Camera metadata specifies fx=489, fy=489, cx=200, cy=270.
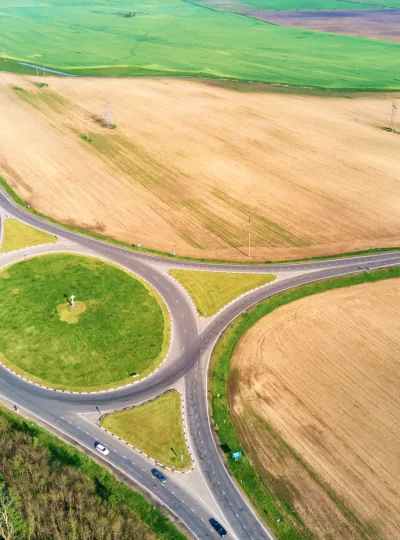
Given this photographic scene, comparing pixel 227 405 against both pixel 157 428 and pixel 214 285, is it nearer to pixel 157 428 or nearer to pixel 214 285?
pixel 157 428

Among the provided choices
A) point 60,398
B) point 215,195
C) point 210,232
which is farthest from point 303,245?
point 60,398

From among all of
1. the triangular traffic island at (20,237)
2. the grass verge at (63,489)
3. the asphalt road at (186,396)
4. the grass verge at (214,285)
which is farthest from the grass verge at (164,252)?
the grass verge at (63,489)

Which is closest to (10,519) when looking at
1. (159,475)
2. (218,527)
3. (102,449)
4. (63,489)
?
(63,489)

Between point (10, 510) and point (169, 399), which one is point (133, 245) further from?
point (10, 510)

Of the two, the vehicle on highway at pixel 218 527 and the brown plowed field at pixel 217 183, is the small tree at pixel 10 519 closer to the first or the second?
the vehicle on highway at pixel 218 527

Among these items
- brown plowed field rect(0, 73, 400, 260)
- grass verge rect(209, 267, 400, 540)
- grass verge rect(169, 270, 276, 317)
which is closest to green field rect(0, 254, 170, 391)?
grass verge rect(169, 270, 276, 317)

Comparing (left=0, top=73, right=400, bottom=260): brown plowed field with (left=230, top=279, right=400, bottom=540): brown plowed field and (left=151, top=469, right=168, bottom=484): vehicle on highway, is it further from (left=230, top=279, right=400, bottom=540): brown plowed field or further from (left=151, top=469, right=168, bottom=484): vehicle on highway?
(left=151, top=469, right=168, bottom=484): vehicle on highway
